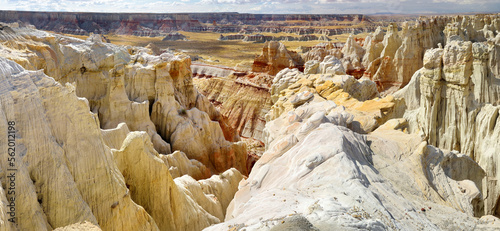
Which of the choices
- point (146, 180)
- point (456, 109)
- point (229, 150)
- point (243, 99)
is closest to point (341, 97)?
point (456, 109)

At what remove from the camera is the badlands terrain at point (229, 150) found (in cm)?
539

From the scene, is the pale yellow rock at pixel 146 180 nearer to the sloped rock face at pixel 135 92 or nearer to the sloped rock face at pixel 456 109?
the sloped rock face at pixel 135 92

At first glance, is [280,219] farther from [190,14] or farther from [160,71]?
[190,14]

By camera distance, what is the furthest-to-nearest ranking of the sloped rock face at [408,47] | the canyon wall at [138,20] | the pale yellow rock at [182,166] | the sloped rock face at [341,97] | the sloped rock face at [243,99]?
the canyon wall at [138,20], the sloped rock face at [243,99], the sloped rock face at [408,47], the pale yellow rock at [182,166], the sloped rock face at [341,97]

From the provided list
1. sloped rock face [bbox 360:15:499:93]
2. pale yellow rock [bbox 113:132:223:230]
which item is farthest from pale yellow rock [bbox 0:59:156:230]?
sloped rock face [bbox 360:15:499:93]

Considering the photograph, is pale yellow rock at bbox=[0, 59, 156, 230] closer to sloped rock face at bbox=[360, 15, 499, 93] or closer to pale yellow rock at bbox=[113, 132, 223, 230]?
pale yellow rock at bbox=[113, 132, 223, 230]

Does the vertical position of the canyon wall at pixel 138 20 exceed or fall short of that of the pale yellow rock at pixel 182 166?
it exceeds it

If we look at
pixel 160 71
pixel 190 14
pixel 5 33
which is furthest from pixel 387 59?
pixel 190 14

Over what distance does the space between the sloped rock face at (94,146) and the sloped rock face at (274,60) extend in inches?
1024

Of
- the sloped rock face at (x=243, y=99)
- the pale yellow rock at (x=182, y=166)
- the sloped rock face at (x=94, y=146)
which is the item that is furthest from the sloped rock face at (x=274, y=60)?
the pale yellow rock at (x=182, y=166)

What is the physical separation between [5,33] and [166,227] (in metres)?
8.77

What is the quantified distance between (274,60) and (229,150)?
25507 mm

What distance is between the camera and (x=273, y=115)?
54.9ft

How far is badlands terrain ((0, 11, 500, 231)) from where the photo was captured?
539 cm
